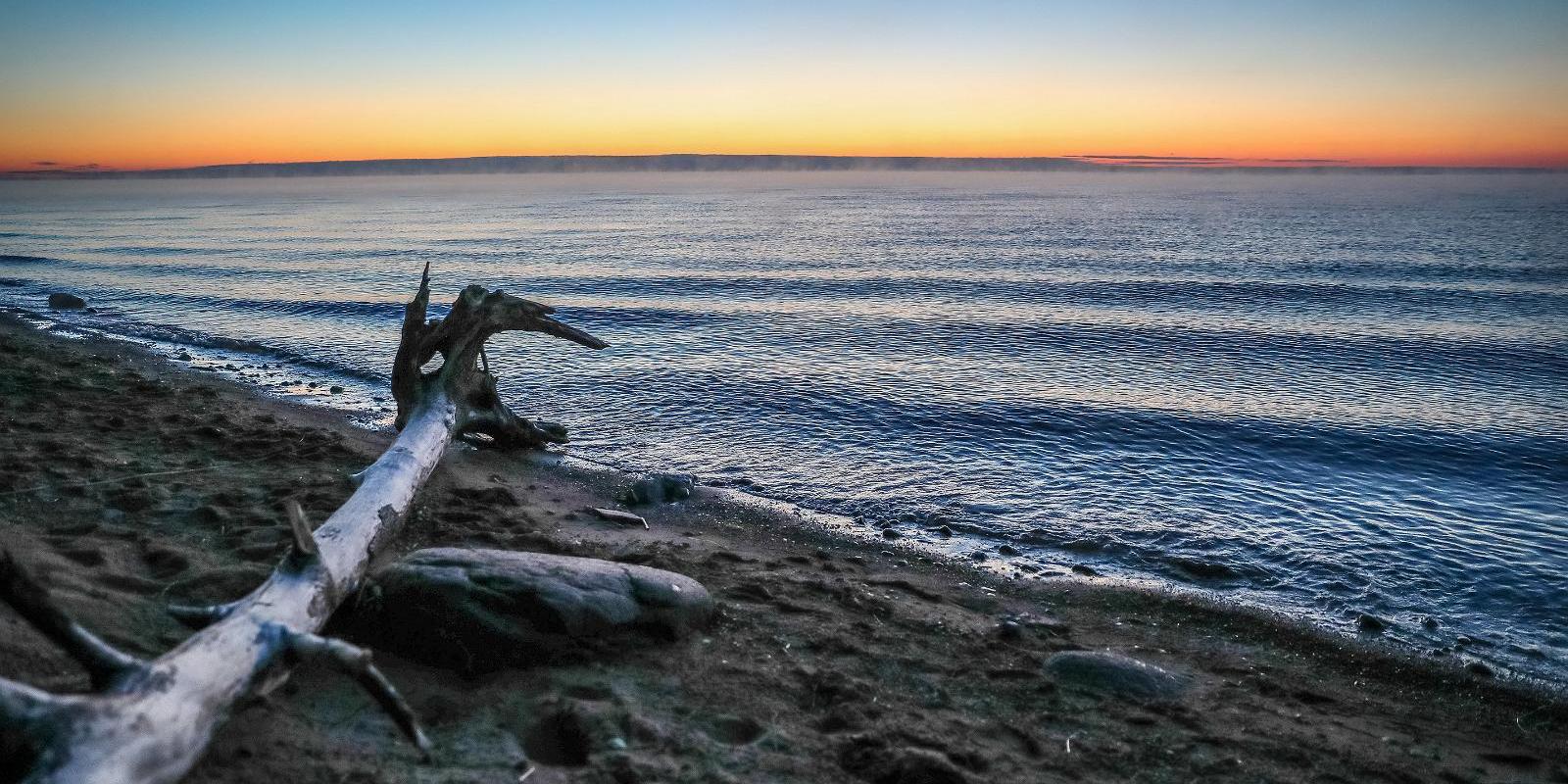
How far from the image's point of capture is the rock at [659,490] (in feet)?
30.9

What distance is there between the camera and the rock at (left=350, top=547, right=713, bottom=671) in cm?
534

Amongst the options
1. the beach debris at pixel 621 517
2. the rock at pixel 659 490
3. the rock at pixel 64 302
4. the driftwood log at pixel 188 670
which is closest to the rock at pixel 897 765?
the driftwood log at pixel 188 670

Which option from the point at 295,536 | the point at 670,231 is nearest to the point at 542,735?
the point at 295,536

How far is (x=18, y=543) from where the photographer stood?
630cm

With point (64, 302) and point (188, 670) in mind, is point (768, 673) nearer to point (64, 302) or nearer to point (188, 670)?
point (188, 670)

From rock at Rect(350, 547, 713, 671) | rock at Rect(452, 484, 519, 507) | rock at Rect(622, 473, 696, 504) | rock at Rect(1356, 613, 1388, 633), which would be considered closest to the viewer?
rock at Rect(350, 547, 713, 671)

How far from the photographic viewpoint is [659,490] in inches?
376

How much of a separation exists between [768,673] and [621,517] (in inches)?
142

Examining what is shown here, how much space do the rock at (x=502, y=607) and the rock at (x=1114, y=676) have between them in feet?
8.00

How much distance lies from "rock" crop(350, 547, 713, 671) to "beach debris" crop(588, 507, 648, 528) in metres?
2.61

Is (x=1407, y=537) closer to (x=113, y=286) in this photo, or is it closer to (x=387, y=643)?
(x=387, y=643)

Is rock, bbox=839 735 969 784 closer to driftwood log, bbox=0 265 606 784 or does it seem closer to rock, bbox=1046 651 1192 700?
rock, bbox=1046 651 1192 700

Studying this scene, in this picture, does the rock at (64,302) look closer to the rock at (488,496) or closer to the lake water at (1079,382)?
the lake water at (1079,382)

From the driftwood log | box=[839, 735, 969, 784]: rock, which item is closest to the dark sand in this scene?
box=[839, 735, 969, 784]: rock
